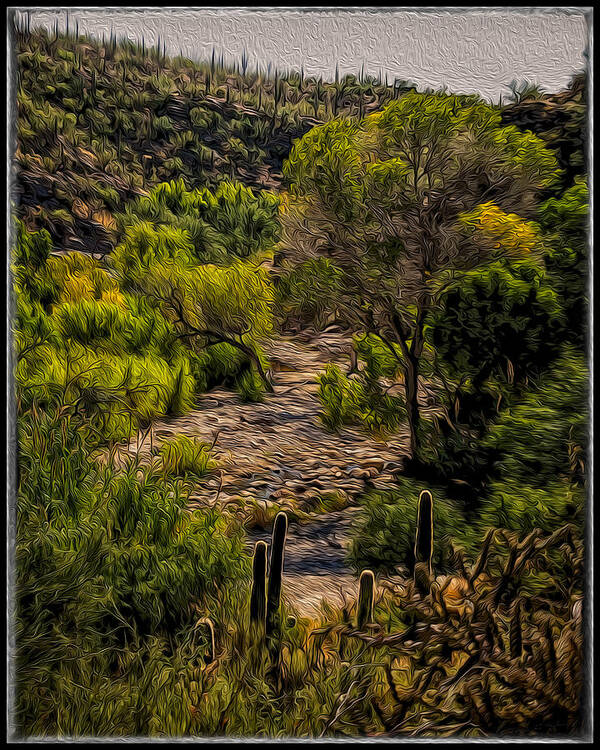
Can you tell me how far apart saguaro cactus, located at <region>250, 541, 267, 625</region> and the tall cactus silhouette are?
1.67 ft

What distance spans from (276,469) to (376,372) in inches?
18.6

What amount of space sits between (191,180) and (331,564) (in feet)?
4.55

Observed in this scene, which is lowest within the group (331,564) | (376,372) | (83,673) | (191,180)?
(83,673)

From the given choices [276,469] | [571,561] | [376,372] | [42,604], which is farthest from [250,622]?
[571,561]

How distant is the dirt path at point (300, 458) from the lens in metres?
2.29

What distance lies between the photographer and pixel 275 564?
89.8 inches

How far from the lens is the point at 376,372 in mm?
2318

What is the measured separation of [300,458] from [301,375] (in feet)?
0.92

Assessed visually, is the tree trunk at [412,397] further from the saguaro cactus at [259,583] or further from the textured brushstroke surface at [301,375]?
the saguaro cactus at [259,583]

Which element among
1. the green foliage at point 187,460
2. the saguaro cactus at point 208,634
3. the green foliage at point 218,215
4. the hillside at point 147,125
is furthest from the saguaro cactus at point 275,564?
the hillside at point 147,125

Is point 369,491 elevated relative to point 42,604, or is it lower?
elevated

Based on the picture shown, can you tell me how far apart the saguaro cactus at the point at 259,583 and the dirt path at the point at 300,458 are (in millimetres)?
53

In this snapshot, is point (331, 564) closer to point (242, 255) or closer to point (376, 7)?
point (242, 255)

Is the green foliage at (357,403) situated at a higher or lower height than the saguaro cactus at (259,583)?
higher
